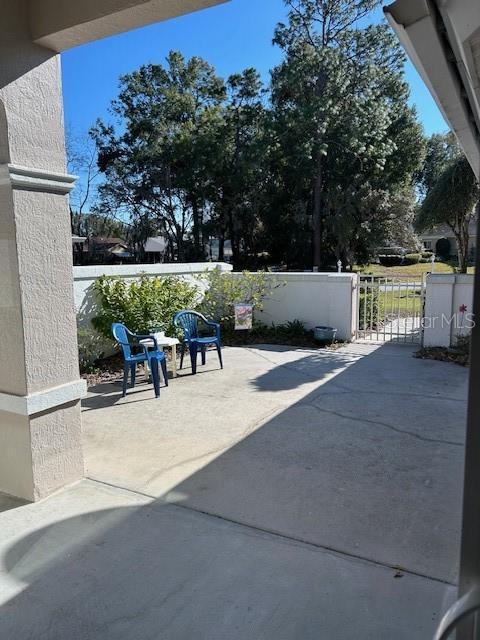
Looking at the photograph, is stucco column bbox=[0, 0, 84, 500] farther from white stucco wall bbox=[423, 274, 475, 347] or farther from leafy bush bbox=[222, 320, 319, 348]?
white stucco wall bbox=[423, 274, 475, 347]

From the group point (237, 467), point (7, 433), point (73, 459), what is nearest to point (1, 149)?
point (7, 433)

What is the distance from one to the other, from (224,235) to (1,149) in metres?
25.4

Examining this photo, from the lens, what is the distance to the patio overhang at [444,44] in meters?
1.46

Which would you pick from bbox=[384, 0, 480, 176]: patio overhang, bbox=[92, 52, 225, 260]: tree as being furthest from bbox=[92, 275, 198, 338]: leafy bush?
bbox=[92, 52, 225, 260]: tree

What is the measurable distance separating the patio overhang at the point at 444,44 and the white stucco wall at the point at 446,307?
22.0 feet

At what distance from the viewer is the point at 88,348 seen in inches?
289

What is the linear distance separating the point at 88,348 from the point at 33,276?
431 cm

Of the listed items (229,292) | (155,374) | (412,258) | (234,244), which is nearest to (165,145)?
(234,244)

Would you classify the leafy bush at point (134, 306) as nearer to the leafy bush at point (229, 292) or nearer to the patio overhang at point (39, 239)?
the leafy bush at point (229, 292)

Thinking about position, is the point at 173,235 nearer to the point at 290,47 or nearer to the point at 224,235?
the point at 224,235

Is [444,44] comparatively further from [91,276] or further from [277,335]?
[277,335]

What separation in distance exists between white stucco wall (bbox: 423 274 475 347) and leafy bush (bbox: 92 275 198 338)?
4.59 metres

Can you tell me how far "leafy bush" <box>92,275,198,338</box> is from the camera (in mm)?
7379

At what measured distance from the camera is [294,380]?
22.3 ft
